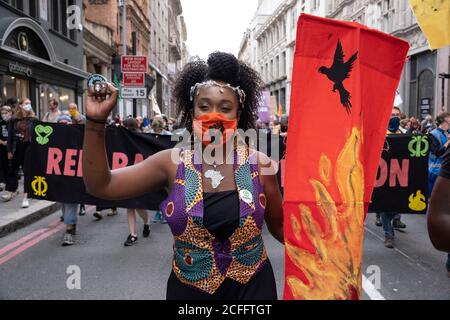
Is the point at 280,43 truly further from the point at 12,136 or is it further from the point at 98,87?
the point at 98,87

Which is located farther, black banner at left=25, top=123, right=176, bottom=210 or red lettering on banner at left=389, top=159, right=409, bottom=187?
black banner at left=25, top=123, right=176, bottom=210

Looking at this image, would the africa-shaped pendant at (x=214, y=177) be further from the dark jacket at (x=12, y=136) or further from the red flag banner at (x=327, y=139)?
the dark jacket at (x=12, y=136)

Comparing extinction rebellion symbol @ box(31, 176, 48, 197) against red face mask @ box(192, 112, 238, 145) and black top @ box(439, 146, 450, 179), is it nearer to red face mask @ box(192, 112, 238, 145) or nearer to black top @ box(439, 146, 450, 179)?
red face mask @ box(192, 112, 238, 145)

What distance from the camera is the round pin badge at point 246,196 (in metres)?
2.10

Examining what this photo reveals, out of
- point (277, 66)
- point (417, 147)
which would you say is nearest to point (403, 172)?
point (417, 147)

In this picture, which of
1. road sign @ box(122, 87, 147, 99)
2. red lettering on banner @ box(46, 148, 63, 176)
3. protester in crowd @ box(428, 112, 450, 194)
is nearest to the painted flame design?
red lettering on banner @ box(46, 148, 63, 176)

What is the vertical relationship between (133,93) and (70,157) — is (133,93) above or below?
above

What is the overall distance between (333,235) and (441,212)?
15.8 inches

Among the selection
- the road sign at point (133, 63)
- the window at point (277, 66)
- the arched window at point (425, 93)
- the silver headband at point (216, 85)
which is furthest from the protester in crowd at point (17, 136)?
the window at point (277, 66)

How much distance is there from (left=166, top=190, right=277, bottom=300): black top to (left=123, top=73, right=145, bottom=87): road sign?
12.1 m

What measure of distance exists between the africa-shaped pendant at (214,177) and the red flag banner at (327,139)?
0.39m

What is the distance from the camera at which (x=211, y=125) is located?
216 cm

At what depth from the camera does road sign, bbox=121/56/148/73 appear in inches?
538

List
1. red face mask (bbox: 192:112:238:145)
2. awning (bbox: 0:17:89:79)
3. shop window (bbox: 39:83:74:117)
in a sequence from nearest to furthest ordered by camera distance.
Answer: red face mask (bbox: 192:112:238:145)
awning (bbox: 0:17:89:79)
shop window (bbox: 39:83:74:117)
